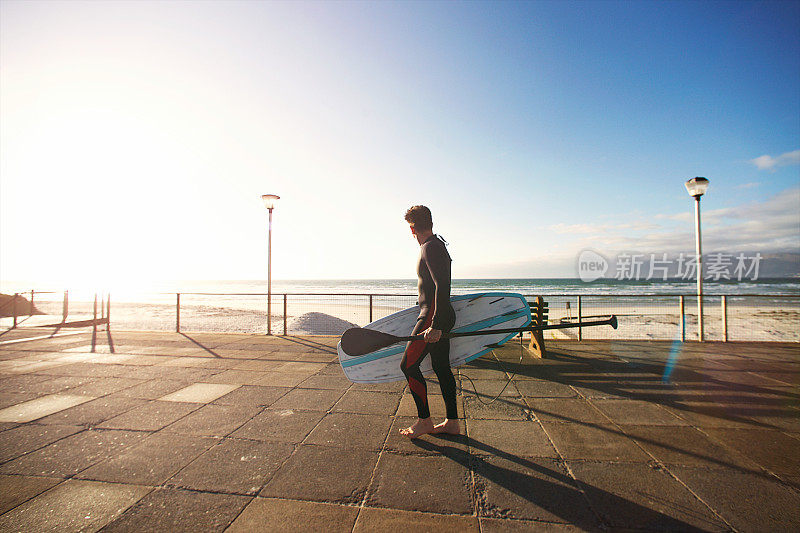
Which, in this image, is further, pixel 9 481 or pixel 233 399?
pixel 233 399

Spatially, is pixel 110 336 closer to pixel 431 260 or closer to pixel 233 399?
pixel 233 399

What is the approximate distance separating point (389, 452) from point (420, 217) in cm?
207

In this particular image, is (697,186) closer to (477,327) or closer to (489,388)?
(477,327)

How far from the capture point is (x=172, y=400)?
4156 millimetres

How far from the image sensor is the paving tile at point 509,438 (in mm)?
2887

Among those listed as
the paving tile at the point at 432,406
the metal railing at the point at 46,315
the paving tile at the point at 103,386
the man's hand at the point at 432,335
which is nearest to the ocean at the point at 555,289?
the metal railing at the point at 46,315

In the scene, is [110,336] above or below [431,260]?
below

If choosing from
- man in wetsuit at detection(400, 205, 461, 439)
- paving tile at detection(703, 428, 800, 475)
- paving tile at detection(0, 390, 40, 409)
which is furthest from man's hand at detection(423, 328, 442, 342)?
paving tile at detection(0, 390, 40, 409)

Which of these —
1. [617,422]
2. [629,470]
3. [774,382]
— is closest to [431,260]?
[629,470]

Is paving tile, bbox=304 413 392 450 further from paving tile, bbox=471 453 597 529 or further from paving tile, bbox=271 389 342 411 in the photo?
paving tile, bbox=471 453 597 529

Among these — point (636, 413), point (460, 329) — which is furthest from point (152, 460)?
point (636, 413)

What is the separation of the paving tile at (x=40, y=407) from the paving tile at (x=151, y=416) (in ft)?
2.84

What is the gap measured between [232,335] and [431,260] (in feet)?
26.1

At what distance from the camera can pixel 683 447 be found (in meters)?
2.93
